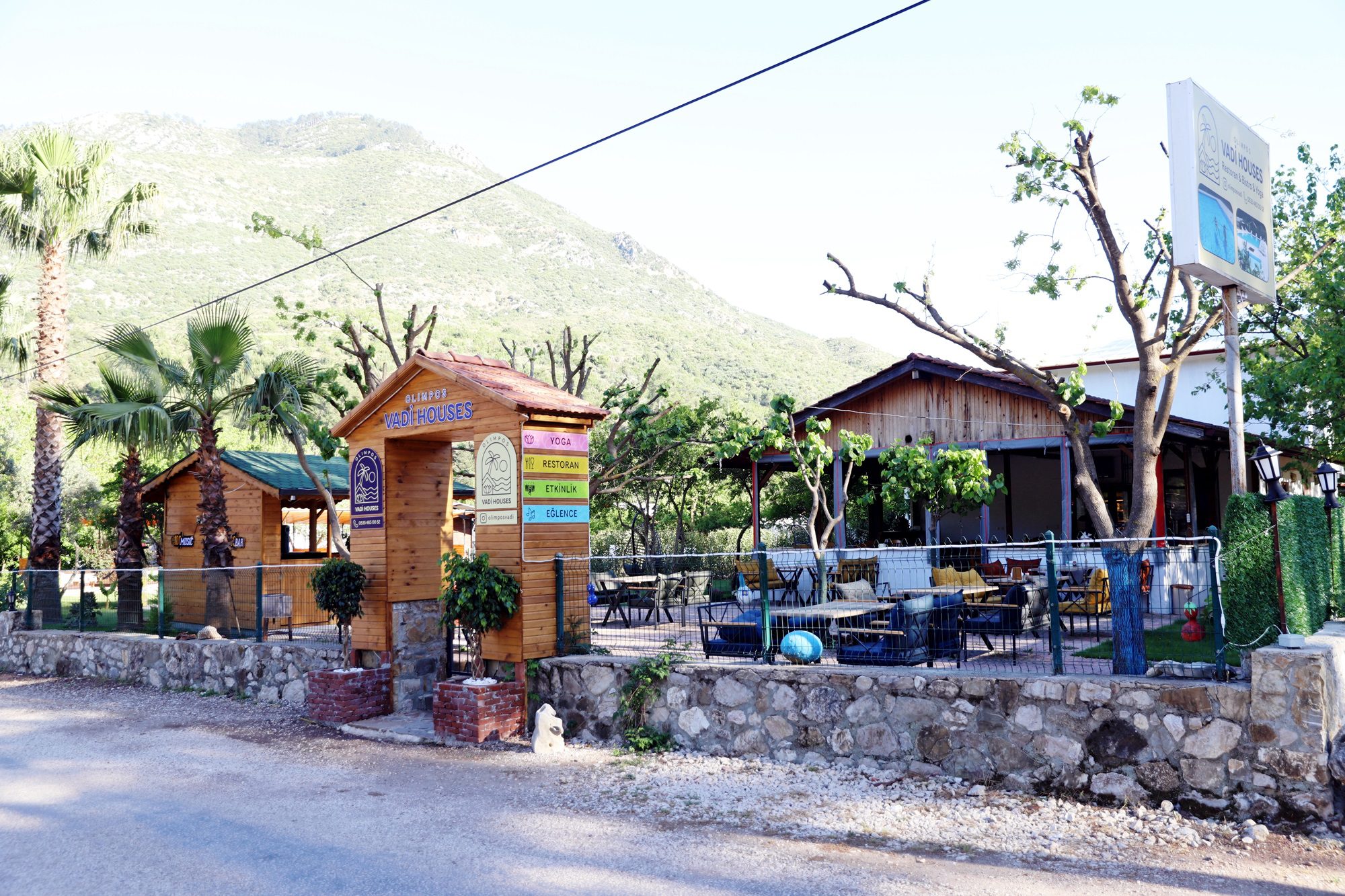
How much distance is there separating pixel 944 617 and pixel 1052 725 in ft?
5.32

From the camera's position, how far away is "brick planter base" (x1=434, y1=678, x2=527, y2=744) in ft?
29.3

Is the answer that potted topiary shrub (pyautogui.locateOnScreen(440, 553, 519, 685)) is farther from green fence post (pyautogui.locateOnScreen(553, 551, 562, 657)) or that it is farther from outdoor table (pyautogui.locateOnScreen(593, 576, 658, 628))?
outdoor table (pyautogui.locateOnScreen(593, 576, 658, 628))

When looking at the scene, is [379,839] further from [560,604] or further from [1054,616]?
[1054,616]

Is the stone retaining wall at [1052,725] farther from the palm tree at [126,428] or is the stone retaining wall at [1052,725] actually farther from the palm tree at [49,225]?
the palm tree at [49,225]

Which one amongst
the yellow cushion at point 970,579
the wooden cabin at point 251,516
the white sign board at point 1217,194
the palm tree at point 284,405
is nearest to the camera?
the white sign board at point 1217,194

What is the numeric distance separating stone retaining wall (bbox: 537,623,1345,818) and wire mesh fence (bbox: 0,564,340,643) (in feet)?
16.6

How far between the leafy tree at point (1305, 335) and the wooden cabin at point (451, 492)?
908 centimetres

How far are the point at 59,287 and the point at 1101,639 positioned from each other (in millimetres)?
17633

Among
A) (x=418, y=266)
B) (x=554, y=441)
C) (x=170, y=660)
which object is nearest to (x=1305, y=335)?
(x=554, y=441)

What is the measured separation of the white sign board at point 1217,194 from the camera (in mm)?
8367

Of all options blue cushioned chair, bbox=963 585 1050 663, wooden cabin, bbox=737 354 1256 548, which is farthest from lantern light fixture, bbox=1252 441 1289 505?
wooden cabin, bbox=737 354 1256 548

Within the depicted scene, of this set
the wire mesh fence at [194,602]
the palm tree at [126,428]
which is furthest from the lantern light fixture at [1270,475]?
the palm tree at [126,428]

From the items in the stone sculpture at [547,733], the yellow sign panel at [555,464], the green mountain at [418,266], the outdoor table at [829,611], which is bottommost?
the stone sculpture at [547,733]

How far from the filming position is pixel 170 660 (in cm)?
1339
